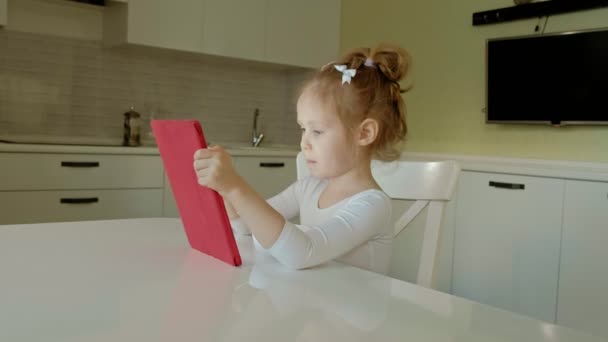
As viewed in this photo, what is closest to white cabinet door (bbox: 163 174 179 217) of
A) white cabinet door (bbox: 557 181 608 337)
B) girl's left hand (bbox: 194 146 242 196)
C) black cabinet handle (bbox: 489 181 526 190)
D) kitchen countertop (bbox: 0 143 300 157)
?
kitchen countertop (bbox: 0 143 300 157)

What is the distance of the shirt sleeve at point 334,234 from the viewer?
0.83 m

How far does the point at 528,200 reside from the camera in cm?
269

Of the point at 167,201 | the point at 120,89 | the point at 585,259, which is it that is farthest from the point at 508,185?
the point at 120,89

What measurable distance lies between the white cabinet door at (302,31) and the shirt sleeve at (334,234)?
273 centimetres

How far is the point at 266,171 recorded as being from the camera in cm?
341

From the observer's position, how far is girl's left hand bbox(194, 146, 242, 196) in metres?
0.80

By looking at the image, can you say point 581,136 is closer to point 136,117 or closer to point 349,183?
point 349,183

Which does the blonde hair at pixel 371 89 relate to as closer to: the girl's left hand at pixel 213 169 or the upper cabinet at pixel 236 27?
the girl's left hand at pixel 213 169

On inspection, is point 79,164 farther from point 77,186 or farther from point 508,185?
point 508,185

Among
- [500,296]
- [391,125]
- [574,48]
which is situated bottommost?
[500,296]

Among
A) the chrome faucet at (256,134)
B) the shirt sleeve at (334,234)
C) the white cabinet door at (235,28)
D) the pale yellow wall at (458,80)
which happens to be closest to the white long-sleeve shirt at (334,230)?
the shirt sleeve at (334,234)

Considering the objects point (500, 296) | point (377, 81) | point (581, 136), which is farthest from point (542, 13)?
point (377, 81)

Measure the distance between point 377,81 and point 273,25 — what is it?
2.62 m

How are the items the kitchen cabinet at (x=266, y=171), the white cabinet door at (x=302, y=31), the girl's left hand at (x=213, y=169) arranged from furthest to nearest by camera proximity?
1. the white cabinet door at (x=302, y=31)
2. the kitchen cabinet at (x=266, y=171)
3. the girl's left hand at (x=213, y=169)
